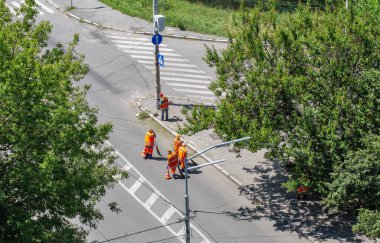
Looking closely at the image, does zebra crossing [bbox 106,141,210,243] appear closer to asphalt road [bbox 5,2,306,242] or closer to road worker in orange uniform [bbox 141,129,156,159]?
asphalt road [bbox 5,2,306,242]

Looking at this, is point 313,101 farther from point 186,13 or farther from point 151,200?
point 186,13

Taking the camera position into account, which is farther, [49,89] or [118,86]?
[118,86]

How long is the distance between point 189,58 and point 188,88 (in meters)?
4.66

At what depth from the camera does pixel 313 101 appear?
2845 cm

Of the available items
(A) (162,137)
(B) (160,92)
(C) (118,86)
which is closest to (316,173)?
(A) (162,137)

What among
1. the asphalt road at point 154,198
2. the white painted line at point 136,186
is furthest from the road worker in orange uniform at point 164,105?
the white painted line at point 136,186

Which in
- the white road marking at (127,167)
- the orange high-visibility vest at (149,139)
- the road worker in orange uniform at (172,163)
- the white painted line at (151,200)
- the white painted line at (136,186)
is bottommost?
the white painted line at (151,200)

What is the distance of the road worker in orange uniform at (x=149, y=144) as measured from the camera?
33.3 metres

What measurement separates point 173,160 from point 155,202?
240 centimetres

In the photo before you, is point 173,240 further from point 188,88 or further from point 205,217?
point 188,88

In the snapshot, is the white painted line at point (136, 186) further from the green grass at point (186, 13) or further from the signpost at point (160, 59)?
the green grass at point (186, 13)

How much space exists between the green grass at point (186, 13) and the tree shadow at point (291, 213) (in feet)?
64.6

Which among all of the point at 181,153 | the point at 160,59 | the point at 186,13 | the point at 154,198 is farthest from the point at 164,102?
the point at 186,13

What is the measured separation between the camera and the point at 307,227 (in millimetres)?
28938
